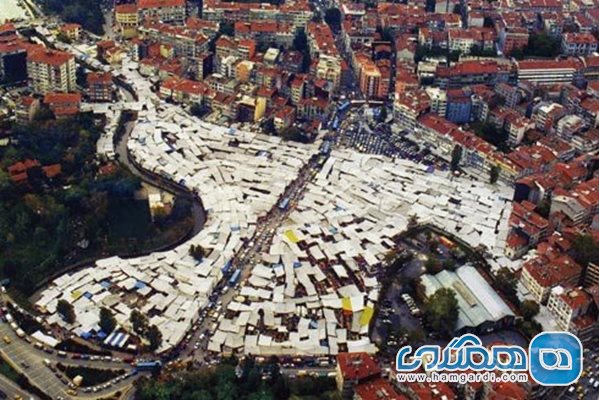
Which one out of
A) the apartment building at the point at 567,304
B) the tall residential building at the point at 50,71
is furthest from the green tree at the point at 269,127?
the apartment building at the point at 567,304

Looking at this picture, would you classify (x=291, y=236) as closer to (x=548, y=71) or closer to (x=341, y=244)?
(x=341, y=244)

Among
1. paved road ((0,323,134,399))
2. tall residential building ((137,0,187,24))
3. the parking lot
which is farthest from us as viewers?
tall residential building ((137,0,187,24))

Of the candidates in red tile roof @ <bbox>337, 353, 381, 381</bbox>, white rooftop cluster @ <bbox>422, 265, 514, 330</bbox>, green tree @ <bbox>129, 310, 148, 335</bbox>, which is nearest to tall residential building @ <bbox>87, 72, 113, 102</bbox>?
green tree @ <bbox>129, 310, 148, 335</bbox>

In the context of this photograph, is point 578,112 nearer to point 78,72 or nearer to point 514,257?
point 514,257

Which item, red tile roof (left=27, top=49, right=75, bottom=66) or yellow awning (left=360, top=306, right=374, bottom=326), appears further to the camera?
red tile roof (left=27, top=49, right=75, bottom=66)

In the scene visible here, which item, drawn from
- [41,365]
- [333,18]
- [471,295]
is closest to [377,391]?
[471,295]

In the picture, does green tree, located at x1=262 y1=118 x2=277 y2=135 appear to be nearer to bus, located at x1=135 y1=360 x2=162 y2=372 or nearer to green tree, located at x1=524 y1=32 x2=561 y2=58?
green tree, located at x1=524 y1=32 x2=561 y2=58
